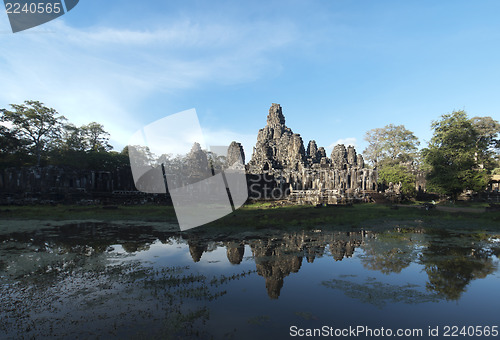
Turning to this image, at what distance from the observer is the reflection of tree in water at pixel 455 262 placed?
21.1ft

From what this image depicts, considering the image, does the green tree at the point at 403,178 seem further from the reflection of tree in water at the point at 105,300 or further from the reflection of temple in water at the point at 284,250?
the reflection of tree in water at the point at 105,300

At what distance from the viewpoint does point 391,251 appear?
9.77 meters

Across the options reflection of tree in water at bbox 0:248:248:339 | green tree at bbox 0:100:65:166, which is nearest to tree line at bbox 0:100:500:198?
green tree at bbox 0:100:65:166

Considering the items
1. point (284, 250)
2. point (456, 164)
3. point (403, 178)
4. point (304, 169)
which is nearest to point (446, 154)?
point (456, 164)

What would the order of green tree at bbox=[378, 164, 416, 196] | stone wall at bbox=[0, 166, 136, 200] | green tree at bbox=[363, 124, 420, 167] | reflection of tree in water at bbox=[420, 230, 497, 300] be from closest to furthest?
reflection of tree in water at bbox=[420, 230, 497, 300]
stone wall at bbox=[0, 166, 136, 200]
green tree at bbox=[378, 164, 416, 196]
green tree at bbox=[363, 124, 420, 167]

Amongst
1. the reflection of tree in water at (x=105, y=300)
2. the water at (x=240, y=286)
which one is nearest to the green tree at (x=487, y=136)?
the water at (x=240, y=286)

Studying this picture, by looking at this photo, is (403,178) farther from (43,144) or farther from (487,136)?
(43,144)

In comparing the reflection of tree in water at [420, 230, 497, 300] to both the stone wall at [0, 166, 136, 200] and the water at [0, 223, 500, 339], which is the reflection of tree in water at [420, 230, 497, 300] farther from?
the stone wall at [0, 166, 136, 200]

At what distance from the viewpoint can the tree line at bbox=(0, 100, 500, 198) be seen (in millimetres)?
27562

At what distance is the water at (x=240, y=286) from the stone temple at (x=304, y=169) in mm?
22230

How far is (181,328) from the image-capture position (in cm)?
455

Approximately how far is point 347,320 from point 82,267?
7.85 meters

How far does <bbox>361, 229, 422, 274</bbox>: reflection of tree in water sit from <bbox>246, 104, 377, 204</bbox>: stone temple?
728 inches

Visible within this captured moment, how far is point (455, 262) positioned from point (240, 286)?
7189 millimetres
